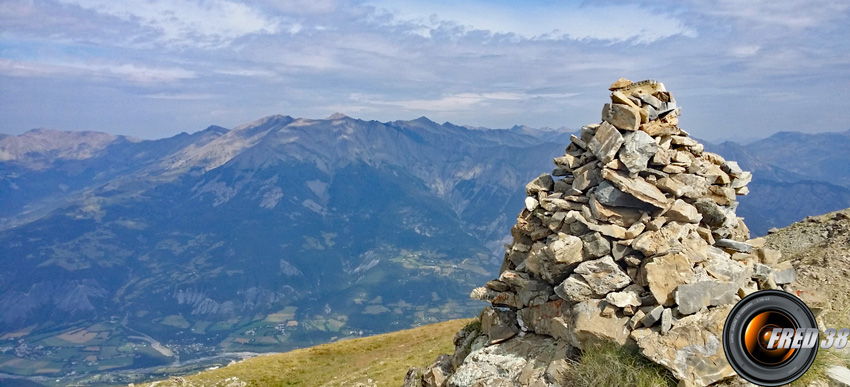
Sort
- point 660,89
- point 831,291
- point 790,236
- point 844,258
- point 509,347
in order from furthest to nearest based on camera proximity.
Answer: point 790,236 → point 844,258 → point 831,291 → point 660,89 → point 509,347

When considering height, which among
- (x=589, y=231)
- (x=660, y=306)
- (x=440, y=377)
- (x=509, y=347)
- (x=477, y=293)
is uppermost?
(x=589, y=231)

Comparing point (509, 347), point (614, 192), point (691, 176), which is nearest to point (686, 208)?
point (691, 176)

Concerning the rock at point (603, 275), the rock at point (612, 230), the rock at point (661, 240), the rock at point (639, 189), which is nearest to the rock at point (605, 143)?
the rock at point (639, 189)

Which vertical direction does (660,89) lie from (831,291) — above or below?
above

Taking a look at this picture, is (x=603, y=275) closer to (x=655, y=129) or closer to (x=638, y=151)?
(x=638, y=151)

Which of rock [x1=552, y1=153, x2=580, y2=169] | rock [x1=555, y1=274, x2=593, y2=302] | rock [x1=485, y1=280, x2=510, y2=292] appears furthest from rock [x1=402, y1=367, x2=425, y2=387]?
rock [x1=552, y1=153, x2=580, y2=169]

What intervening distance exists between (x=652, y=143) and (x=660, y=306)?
301 inches

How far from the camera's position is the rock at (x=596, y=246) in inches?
802

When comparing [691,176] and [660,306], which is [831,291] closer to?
[691,176]

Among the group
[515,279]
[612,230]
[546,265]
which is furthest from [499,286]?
[612,230]

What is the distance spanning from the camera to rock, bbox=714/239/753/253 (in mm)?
21531

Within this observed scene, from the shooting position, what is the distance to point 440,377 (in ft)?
81.6

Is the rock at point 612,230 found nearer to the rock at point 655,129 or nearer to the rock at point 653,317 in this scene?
the rock at point 653,317

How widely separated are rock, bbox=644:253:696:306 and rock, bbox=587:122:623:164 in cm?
537
